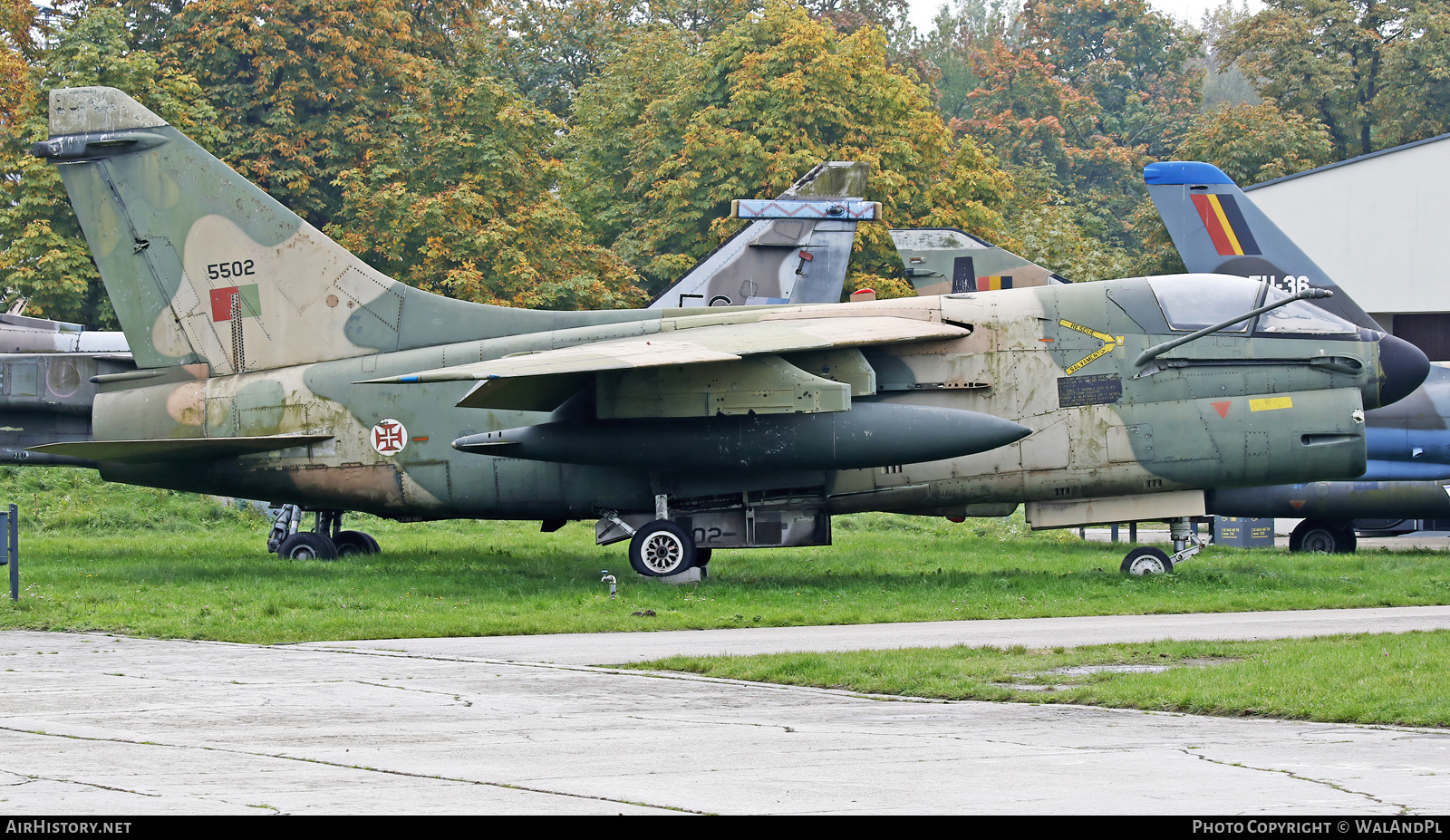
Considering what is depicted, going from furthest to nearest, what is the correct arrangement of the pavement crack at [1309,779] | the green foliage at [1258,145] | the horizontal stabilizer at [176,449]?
the green foliage at [1258,145]
the horizontal stabilizer at [176,449]
the pavement crack at [1309,779]

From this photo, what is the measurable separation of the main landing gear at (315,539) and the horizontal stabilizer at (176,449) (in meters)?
1.55

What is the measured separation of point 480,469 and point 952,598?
6.50m

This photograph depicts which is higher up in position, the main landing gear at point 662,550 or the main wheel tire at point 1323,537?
the main landing gear at point 662,550

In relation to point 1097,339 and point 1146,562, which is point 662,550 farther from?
point 1146,562

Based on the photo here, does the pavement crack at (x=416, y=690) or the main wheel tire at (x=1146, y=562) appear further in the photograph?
the main wheel tire at (x=1146, y=562)

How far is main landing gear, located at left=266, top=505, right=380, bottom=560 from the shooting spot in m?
21.1

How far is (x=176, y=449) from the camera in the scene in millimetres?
19047

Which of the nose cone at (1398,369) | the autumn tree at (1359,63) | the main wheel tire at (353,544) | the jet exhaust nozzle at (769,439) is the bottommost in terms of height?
the main wheel tire at (353,544)

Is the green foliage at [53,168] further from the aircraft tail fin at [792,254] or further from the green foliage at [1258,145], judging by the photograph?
the green foliage at [1258,145]

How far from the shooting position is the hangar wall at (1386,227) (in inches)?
1486

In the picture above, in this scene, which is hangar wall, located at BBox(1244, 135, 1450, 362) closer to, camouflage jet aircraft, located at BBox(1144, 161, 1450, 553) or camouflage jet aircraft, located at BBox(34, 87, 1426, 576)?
camouflage jet aircraft, located at BBox(1144, 161, 1450, 553)

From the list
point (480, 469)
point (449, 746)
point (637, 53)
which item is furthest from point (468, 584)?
point (637, 53)

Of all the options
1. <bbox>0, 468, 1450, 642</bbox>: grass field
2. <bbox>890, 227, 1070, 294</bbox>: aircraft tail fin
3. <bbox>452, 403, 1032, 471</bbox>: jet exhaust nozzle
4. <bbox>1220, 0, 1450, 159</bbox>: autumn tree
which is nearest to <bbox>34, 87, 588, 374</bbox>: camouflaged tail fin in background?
<bbox>452, 403, 1032, 471</bbox>: jet exhaust nozzle

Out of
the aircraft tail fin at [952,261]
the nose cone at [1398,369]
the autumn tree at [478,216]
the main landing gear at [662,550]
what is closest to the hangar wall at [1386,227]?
the aircraft tail fin at [952,261]
